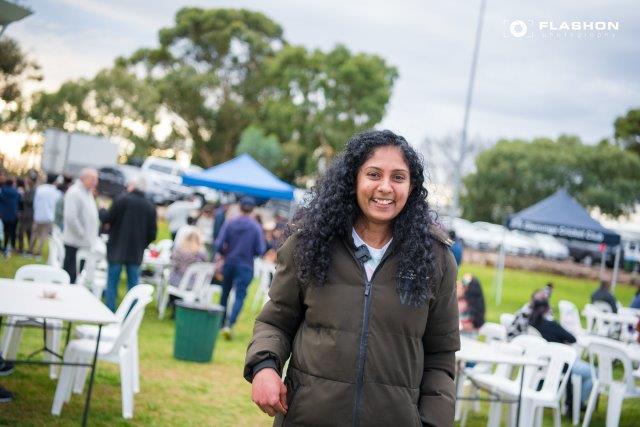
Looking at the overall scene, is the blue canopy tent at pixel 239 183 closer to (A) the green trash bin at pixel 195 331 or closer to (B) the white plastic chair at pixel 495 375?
(A) the green trash bin at pixel 195 331

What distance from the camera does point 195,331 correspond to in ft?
29.1

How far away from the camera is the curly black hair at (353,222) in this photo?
254cm

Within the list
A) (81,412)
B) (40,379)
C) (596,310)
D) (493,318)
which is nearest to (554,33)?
(81,412)

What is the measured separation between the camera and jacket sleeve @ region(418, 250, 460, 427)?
2574 mm

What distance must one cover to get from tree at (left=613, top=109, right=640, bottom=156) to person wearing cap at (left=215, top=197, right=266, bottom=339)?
166 feet

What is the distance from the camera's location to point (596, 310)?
13594 millimetres

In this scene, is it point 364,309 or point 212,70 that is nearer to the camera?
point 364,309

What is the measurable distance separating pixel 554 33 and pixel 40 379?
5789 mm

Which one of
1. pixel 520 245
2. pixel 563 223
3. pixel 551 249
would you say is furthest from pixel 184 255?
pixel 551 249

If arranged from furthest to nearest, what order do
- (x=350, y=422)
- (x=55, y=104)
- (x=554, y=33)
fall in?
(x=55, y=104), (x=554, y=33), (x=350, y=422)

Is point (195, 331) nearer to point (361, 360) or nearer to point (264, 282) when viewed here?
point (264, 282)

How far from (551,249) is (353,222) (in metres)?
43.2

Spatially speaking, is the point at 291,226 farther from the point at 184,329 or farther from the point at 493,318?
the point at 493,318

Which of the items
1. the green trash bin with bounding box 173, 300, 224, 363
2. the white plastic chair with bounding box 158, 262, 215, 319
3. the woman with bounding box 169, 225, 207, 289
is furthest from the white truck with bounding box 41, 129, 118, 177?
the green trash bin with bounding box 173, 300, 224, 363
